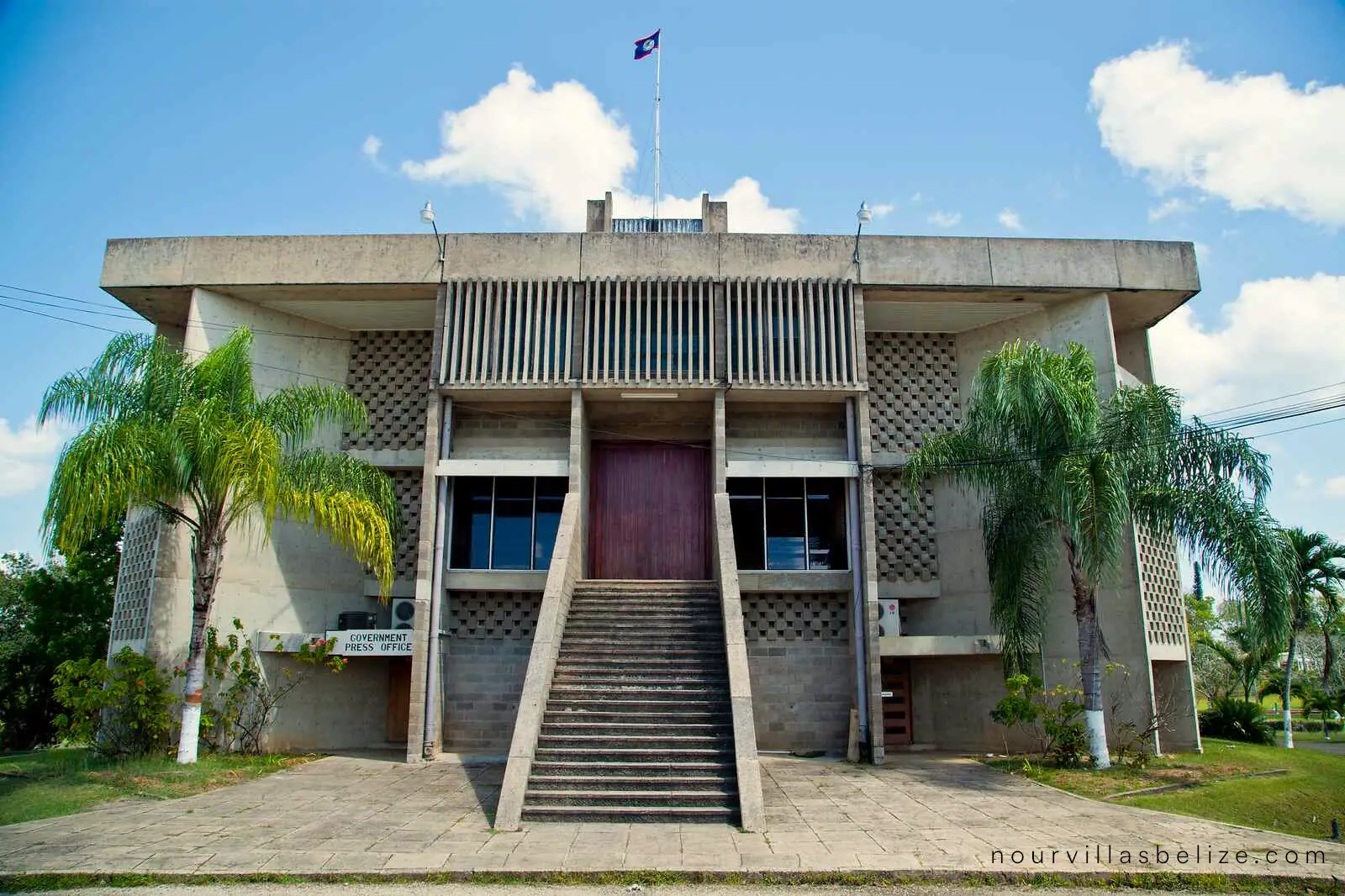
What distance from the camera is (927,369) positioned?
1600 cm

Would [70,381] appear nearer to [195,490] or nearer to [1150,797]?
[195,490]

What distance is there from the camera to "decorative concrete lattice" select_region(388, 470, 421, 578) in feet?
49.1

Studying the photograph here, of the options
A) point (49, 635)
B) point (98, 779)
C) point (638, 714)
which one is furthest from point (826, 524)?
point (49, 635)

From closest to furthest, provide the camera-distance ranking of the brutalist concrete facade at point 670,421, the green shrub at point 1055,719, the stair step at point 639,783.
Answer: the stair step at point 639,783, the green shrub at point 1055,719, the brutalist concrete facade at point 670,421

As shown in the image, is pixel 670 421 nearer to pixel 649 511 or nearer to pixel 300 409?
pixel 649 511

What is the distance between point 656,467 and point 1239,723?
12.4 meters

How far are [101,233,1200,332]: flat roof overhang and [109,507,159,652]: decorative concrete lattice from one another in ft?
12.4

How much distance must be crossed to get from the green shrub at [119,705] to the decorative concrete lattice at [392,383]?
4.91m

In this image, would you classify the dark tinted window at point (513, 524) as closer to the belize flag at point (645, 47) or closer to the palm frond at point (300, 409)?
the palm frond at point (300, 409)

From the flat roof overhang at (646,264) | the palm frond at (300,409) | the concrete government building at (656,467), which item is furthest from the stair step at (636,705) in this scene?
the flat roof overhang at (646,264)

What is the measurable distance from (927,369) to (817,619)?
200 inches

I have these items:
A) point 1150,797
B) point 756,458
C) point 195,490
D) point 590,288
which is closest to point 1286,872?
point 1150,797

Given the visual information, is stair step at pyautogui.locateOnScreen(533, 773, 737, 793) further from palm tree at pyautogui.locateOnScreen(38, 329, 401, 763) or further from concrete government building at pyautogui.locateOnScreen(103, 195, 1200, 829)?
palm tree at pyautogui.locateOnScreen(38, 329, 401, 763)

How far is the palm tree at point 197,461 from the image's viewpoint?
1044 cm
